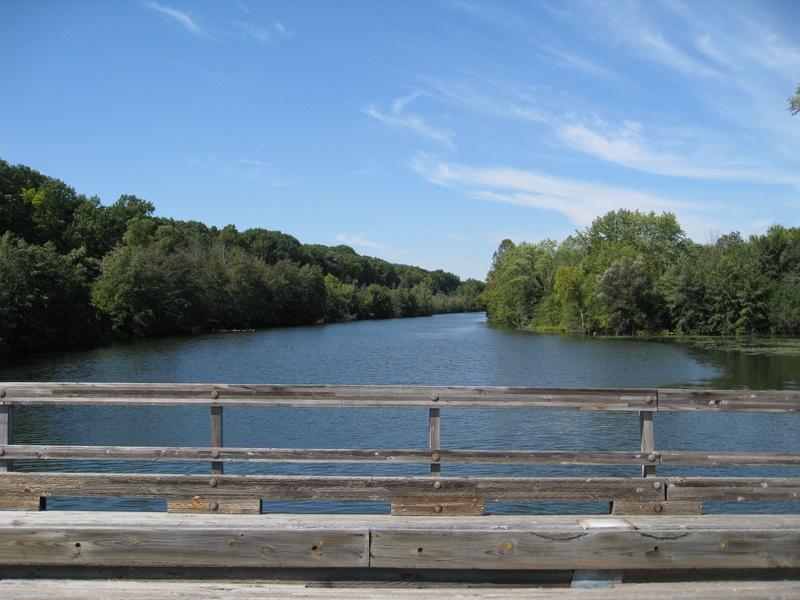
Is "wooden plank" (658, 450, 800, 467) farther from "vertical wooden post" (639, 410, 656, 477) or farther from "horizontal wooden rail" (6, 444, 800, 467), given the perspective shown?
"vertical wooden post" (639, 410, 656, 477)

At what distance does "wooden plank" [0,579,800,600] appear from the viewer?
3.95m

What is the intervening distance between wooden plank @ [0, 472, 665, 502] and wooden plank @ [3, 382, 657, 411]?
0.59m

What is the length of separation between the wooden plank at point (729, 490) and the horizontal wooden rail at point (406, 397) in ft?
1.90

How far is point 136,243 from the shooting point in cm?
8900

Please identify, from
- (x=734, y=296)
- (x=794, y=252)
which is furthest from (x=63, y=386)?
(x=794, y=252)

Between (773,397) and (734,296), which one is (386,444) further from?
(734,296)

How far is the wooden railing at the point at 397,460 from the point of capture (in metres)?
5.19

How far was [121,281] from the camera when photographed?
62594mm

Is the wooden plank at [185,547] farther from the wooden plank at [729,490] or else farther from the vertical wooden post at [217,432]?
the wooden plank at [729,490]

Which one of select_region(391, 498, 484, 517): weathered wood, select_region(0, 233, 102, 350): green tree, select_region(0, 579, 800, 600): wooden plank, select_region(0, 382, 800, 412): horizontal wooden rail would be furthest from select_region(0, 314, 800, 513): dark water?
select_region(0, 579, 800, 600): wooden plank

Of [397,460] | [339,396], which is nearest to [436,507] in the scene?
[397,460]

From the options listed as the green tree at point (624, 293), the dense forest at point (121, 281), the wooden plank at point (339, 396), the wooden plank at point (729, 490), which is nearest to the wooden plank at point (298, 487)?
the wooden plank at point (729, 490)

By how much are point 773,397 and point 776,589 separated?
1.71m

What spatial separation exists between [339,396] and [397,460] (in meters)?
0.72
